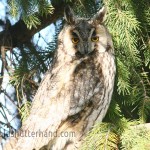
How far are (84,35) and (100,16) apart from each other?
167mm

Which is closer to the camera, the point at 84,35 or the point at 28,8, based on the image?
the point at 28,8

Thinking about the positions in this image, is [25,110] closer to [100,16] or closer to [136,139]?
[100,16]

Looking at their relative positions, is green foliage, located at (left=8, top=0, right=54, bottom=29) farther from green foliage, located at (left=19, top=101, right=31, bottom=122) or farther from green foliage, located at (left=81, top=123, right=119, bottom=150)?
green foliage, located at (left=81, top=123, right=119, bottom=150)

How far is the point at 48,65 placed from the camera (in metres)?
3.48

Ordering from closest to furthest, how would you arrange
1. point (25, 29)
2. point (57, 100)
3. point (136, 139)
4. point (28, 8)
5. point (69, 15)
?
point (136, 139) < point (28, 8) < point (57, 100) < point (69, 15) < point (25, 29)

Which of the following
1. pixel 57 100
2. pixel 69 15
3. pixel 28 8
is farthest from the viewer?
pixel 69 15

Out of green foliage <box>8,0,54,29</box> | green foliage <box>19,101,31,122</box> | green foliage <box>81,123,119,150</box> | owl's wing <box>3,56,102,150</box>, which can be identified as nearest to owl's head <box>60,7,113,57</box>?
owl's wing <box>3,56,102,150</box>

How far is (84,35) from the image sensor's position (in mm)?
3164

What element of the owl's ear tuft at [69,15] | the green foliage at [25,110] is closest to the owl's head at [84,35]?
the owl's ear tuft at [69,15]

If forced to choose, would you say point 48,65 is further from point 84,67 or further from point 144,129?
point 144,129

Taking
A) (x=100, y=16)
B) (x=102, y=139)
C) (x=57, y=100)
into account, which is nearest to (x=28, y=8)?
(x=100, y=16)

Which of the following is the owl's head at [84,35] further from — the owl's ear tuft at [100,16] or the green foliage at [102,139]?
the green foliage at [102,139]

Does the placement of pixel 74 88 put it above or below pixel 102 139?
above

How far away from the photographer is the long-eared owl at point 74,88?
3082 mm
